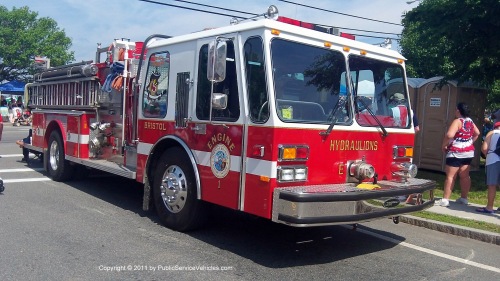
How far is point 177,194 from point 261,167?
5.34 ft

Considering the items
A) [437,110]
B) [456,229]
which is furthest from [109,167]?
[437,110]

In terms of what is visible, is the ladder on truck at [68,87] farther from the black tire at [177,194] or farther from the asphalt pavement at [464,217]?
the asphalt pavement at [464,217]

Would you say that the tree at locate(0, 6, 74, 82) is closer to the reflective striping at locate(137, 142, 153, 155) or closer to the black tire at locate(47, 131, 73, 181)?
the black tire at locate(47, 131, 73, 181)

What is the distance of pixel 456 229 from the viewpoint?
Result: 6.62m

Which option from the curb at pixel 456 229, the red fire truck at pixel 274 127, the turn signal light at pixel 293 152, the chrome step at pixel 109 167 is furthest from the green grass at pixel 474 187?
the chrome step at pixel 109 167

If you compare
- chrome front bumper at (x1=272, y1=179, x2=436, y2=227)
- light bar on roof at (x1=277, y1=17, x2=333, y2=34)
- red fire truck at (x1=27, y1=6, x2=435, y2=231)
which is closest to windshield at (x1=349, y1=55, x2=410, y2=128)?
red fire truck at (x1=27, y1=6, x2=435, y2=231)

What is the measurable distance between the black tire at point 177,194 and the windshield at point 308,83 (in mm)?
1587

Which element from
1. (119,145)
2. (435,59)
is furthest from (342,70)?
(435,59)

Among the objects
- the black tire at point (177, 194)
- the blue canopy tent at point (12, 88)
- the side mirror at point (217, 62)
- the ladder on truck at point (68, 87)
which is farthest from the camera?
the blue canopy tent at point (12, 88)

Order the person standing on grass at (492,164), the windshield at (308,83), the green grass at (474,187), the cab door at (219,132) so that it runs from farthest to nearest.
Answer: the green grass at (474,187) < the person standing on grass at (492,164) < the cab door at (219,132) < the windshield at (308,83)

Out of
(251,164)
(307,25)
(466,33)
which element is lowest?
(251,164)

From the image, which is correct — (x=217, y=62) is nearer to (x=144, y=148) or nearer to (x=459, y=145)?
(x=144, y=148)

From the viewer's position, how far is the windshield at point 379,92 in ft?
17.5

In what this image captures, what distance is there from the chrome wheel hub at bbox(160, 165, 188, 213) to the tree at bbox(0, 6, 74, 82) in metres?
31.7
